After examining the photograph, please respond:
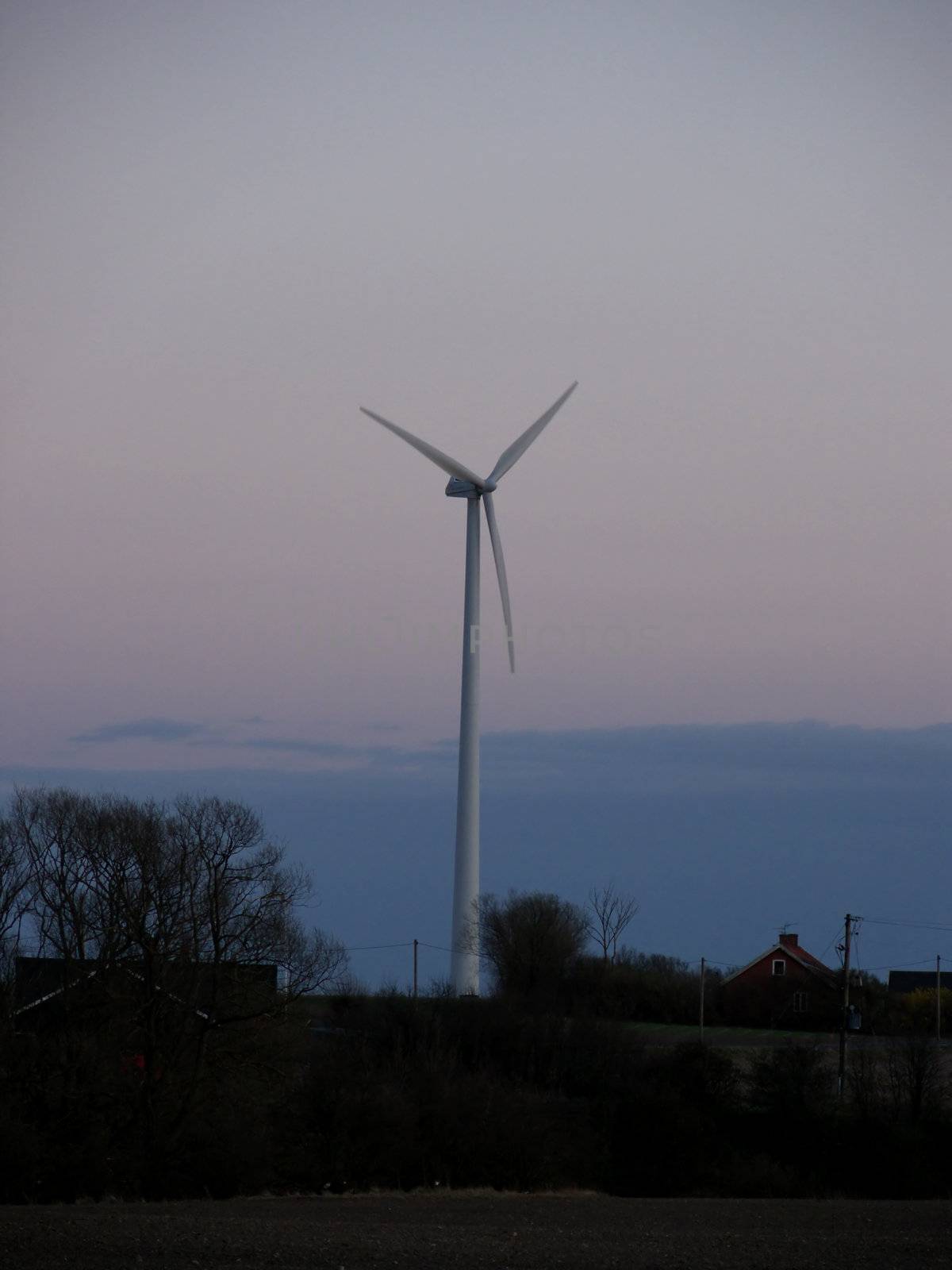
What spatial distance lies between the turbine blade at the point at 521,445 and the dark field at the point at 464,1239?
32.5 meters

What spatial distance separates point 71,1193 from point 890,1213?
18.4m

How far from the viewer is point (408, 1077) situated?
49.7 metres

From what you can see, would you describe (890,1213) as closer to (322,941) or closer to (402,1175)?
(402,1175)

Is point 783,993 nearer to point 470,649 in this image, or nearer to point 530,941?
point 530,941

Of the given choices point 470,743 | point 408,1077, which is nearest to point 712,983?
point 470,743

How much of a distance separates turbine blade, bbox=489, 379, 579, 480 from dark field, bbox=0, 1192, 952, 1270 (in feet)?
106

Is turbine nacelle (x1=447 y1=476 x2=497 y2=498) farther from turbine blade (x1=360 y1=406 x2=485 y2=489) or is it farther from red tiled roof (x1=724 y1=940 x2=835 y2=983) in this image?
red tiled roof (x1=724 y1=940 x2=835 y2=983)

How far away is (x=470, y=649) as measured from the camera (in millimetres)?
59469

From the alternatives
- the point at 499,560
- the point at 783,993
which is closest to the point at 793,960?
the point at 783,993

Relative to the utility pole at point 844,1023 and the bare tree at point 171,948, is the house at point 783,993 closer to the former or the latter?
the utility pole at point 844,1023

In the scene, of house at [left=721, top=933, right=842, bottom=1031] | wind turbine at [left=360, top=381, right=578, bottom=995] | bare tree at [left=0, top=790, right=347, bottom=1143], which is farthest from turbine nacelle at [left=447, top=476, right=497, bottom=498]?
house at [left=721, top=933, right=842, bottom=1031]

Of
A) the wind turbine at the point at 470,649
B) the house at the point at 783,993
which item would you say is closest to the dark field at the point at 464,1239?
the wind turbine at the point at 470,649

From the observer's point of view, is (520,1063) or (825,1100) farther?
(520,1063)

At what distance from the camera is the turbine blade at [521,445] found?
5816cm
